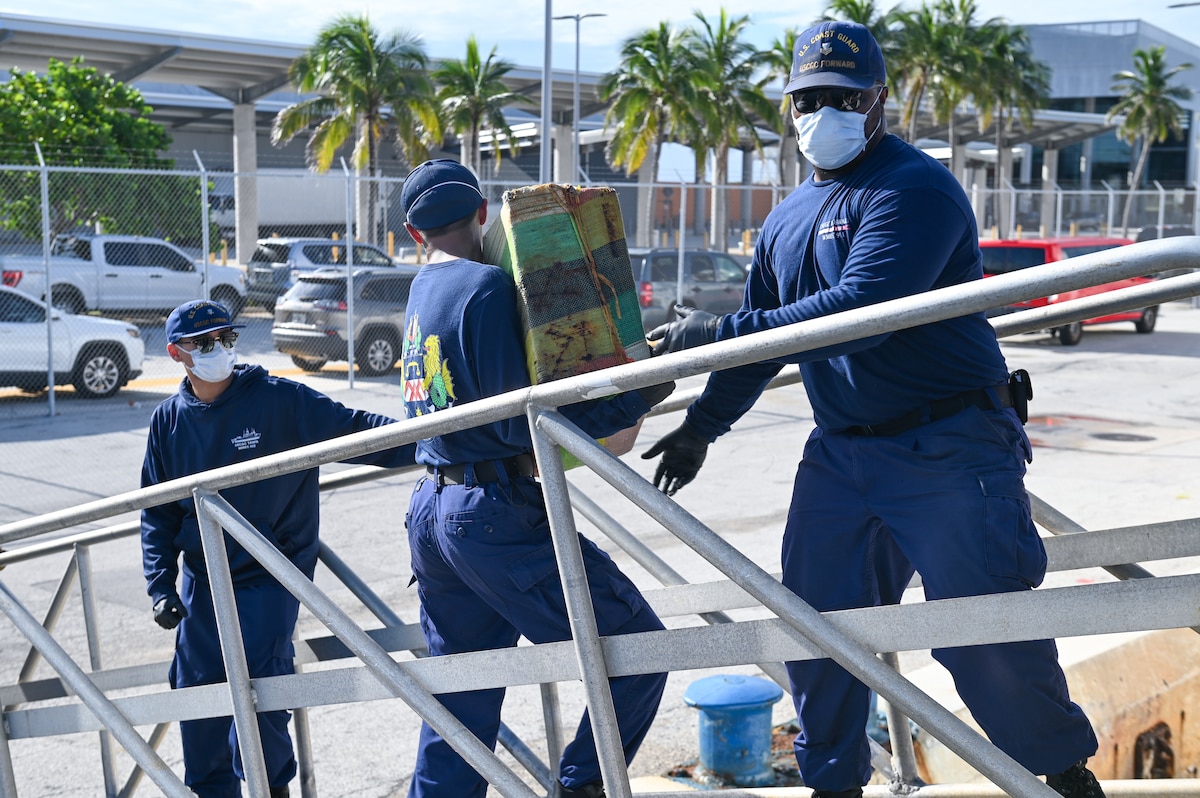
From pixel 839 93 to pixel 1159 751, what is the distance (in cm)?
292

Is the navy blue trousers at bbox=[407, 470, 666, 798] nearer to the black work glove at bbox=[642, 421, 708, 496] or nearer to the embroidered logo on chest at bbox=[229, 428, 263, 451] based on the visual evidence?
the black work glove at bbox=[642, 421, 708, 496]

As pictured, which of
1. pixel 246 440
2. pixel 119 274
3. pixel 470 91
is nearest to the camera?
pixel 246 440

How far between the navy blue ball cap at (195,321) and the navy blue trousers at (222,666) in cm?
77

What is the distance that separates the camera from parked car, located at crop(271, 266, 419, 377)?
16.3m

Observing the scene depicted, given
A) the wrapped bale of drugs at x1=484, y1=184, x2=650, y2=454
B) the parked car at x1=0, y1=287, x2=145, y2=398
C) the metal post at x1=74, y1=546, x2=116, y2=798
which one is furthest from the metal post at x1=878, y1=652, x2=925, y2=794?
the parked car at x1=0, y1=287, x2=145, y2=398

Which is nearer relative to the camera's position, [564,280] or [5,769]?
[564,280]

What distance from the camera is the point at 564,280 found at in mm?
2635

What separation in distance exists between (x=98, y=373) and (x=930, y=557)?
46.6 ft

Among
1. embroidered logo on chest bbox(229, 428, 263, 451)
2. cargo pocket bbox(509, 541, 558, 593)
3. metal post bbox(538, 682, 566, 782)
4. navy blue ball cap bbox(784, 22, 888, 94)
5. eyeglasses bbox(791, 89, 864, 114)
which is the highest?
navy blue ball cap bbox(784, 22, 888, 94)

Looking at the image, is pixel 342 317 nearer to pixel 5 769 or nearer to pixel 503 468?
pixel 5 769

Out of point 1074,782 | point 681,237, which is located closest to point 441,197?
point 1074,782

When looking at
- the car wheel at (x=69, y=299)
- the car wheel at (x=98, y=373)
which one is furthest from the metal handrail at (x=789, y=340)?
the car wheel at (x=69, y=299)

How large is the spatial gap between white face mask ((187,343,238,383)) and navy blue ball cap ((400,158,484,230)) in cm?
110

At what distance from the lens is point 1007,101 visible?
152ft
